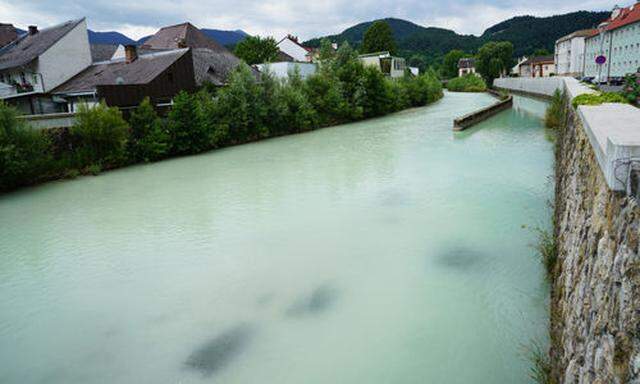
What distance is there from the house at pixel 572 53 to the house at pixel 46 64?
55461 millimetres

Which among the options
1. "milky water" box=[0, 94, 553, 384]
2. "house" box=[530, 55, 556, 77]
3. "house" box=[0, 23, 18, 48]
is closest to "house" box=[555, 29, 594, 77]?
"house" box=[530, 55, 556, 77]

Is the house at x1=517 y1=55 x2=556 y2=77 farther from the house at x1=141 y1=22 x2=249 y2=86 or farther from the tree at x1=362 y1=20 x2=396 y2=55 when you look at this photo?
the house at x1=141 y1=22 x2=249 y2=86

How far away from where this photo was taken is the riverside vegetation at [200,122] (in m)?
15.3

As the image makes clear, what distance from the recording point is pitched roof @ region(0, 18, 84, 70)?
93.6ft

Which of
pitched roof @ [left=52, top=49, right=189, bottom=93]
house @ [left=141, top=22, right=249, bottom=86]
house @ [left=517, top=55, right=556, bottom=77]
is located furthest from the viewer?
house @ [left=517, top=55, right=556, bottom=77]

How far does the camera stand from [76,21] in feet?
99.9

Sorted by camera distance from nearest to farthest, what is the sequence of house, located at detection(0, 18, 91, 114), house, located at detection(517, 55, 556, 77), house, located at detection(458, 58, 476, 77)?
house, located at detection(0, 18, 91, 114) → house, located at detection(517, 55, 556, 77) → house, located at detection(458, 58, 476, 77)

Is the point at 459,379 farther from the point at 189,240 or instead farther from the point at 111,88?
the point at 111,88

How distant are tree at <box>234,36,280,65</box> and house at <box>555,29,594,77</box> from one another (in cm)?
3805

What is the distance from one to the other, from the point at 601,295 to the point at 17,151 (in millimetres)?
16182

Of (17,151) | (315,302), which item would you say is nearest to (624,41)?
(315,302)

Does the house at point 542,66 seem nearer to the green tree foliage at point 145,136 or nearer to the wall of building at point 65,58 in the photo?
the wall of building at point 65,58

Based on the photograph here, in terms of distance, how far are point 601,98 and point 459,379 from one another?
5942 mm

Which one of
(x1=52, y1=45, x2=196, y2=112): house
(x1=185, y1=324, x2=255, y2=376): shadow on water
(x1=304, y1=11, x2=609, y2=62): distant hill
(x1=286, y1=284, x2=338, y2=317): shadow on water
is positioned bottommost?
(x1=185, y1=324, x2=255, y2=376): shadow on water
